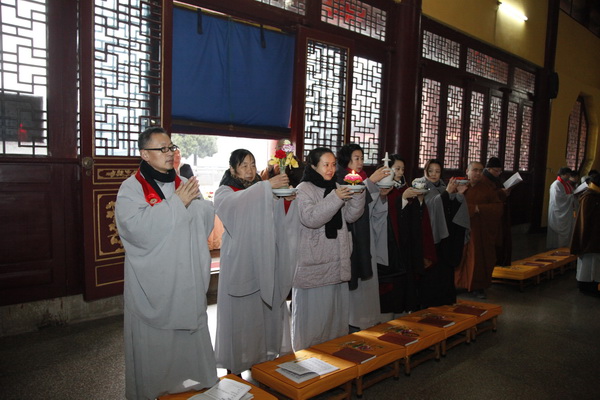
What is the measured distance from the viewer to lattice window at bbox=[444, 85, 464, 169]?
8438 millimetres

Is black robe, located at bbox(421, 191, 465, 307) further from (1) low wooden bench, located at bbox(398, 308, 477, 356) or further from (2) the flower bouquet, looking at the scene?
(2) the flower bouquet

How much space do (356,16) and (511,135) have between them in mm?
5854

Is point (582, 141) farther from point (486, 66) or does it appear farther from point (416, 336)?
point (416, 336)

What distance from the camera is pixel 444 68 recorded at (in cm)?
801

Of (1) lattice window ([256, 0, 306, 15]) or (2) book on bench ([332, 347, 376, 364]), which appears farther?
(1) lattice window ([256, 0, 306, 15])

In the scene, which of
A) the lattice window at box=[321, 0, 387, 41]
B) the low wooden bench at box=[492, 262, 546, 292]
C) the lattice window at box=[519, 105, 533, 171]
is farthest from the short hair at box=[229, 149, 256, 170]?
the lattice window at box=[519, 105, 533, 171]

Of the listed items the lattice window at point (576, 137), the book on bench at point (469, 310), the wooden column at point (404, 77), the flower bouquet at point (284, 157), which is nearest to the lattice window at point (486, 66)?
the wooden column at point (404, 77)

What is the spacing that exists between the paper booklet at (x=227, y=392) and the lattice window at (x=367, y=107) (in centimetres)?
445

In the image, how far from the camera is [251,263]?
310 centimetres

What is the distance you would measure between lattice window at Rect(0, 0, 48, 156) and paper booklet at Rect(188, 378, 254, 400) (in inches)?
109

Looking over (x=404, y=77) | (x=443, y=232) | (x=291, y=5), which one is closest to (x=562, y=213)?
(x=404, y=77)

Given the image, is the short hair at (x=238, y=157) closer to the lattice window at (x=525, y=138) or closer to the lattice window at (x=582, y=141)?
the lattice window at (x=525, y=138)

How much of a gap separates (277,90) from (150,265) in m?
3.66

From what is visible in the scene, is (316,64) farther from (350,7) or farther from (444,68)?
(444,68)
